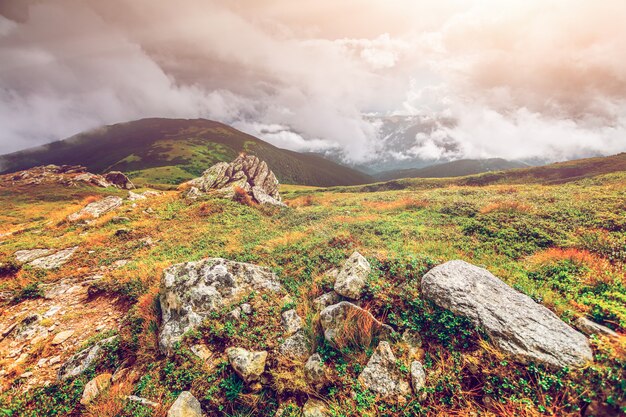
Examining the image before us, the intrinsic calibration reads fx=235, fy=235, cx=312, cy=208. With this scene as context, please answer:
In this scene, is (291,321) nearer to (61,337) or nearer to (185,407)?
(185,407)

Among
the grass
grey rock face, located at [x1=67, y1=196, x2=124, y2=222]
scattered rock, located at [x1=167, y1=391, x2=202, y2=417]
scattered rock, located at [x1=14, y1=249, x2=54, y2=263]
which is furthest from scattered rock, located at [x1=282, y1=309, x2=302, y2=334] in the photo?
grey rock face, located at [x1=67, y1=196, x2=124, y2=222]

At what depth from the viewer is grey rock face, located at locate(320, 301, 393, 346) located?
7219mm

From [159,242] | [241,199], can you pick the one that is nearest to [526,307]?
[159,242]

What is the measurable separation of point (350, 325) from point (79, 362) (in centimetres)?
907

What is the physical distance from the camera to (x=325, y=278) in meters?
10.3

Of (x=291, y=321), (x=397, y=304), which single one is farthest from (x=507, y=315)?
(x=291, y=321)

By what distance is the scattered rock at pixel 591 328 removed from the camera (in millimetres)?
5586

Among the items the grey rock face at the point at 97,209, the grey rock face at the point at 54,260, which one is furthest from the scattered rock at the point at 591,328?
the grey rock face at the point at 97,209

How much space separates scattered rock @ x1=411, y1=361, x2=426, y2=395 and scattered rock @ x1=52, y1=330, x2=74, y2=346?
1249cm

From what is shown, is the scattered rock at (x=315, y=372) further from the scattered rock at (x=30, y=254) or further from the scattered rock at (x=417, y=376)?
the scattered rock at (x=30, y=254)

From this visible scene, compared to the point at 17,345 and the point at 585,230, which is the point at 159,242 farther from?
the point at 585,230

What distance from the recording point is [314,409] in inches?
239

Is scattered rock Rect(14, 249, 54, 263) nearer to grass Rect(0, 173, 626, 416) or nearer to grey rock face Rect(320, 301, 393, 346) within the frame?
grass Rect(0, 173, 626, 416)

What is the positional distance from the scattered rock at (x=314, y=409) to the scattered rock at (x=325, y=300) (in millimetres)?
2855
